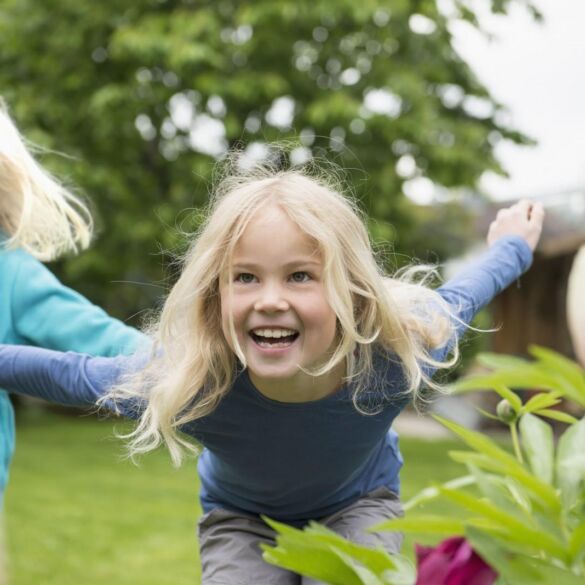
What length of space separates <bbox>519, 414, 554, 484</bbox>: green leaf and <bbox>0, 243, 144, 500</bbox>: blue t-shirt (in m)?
1.83

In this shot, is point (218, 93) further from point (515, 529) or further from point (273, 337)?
point (515, 529)

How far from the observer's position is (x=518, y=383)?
89cm

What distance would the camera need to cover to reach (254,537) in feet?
8.59

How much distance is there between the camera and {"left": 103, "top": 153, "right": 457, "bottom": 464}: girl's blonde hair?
2340 millimetres

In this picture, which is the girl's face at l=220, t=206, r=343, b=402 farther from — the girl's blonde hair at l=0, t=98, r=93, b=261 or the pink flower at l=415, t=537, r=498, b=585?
the pink flower at l=415, t=537, r=498, b=585

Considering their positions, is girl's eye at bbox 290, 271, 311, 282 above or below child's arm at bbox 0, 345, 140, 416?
above

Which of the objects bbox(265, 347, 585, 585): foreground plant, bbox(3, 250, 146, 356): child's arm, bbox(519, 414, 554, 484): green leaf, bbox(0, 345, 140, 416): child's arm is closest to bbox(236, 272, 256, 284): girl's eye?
bbox(0, 345, 140, 416): child's arm

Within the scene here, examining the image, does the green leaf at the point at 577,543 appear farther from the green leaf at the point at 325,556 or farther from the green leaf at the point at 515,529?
the green leaf at the point at 325,556

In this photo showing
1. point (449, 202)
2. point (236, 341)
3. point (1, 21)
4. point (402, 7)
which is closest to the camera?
point (236, 341)

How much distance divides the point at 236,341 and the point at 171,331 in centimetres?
36

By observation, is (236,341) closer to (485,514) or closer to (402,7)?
(485,514)

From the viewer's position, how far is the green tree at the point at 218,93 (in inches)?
473

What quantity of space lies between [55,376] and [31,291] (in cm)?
61

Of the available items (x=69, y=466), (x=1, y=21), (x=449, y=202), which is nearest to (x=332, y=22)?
(x=1, y=21)
